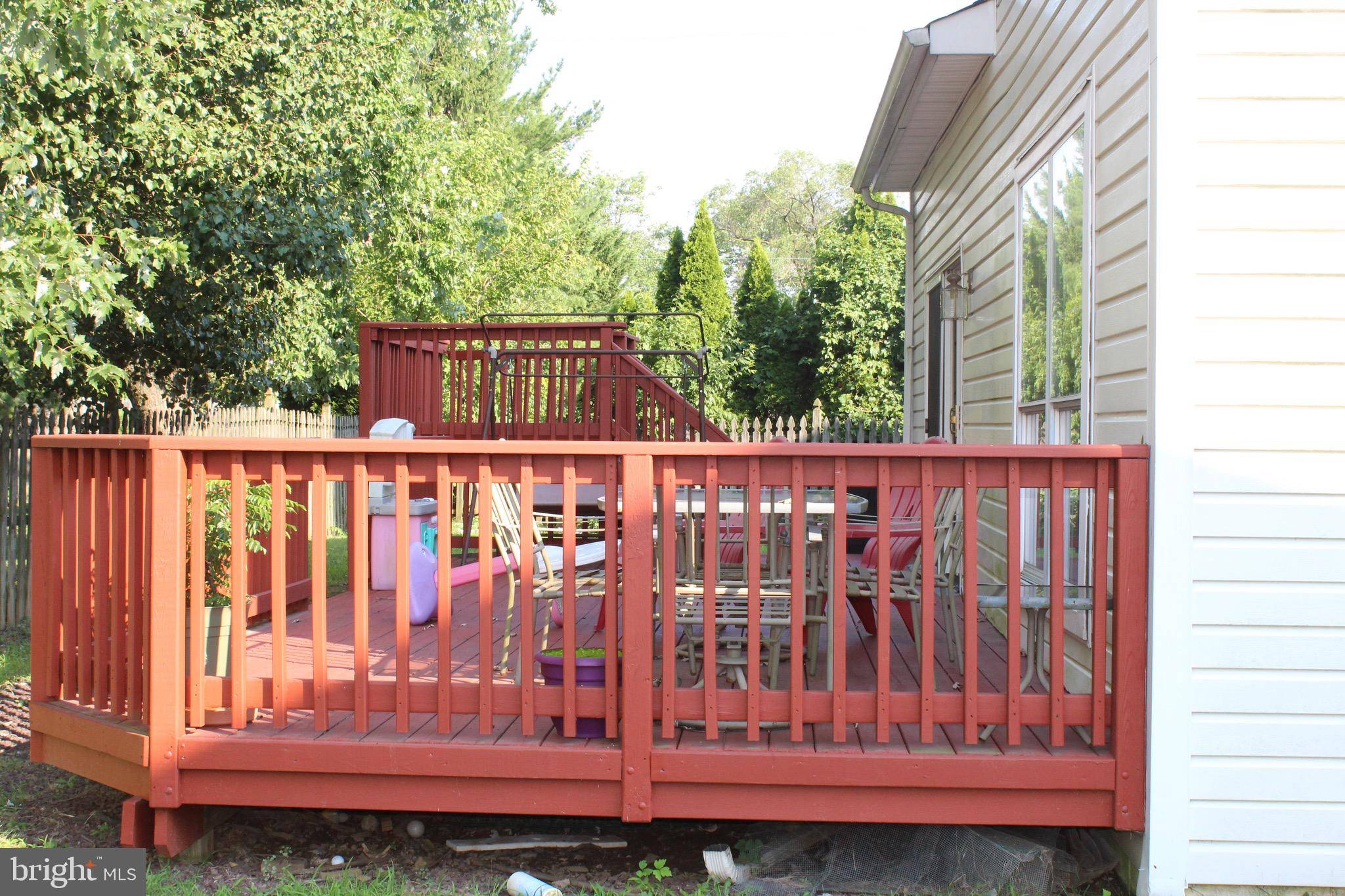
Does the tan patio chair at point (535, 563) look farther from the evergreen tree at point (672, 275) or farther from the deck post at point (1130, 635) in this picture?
the evergreen tree at point (672, 275)

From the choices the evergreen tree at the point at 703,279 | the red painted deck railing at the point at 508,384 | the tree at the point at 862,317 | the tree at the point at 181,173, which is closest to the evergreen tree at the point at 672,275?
the evergreen tree at the point at 703,279

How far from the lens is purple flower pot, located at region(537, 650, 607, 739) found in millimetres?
3252

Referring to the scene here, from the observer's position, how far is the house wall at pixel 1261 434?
2967mm

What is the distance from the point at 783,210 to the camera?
36344mm

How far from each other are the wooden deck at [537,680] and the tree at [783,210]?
30095 mm

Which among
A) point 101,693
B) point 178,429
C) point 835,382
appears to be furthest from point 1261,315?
point 835,382

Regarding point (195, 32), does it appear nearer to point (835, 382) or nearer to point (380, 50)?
point (380, 50)

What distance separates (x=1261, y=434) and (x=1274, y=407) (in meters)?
0.09

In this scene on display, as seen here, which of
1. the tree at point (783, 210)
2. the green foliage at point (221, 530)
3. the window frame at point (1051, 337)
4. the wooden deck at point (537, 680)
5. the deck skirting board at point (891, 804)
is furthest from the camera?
the tree at point (783, 210)

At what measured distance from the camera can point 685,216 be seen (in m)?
37.4

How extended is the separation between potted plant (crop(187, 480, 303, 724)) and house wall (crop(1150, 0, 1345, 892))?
3.18 m

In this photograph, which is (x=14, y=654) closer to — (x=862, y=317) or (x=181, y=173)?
(x=181, y=173)

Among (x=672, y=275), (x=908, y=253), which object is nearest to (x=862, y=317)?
(x=672, y=275)

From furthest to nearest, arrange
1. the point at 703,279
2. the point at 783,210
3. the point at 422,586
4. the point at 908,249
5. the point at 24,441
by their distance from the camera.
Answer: the point at 783,210
the point at 703,279
the point at 908,249
the point at 24,441
the point at 422,586
